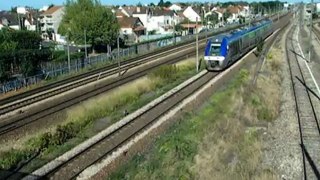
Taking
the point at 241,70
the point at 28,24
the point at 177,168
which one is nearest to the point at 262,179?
the point at 177,168

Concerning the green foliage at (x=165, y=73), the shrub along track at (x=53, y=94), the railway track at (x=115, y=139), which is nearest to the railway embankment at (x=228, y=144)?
the railway track at (x=115, y=139)

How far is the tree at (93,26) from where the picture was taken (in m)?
62.2

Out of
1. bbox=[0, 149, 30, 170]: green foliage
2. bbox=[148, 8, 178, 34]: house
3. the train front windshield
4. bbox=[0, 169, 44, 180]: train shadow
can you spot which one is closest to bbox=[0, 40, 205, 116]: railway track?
bbox=[0, 149, 30, 170]: green foliage

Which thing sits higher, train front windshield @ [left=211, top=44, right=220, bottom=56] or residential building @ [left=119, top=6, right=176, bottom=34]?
residential building @ [left=119, top=6, right=176, bottom=34]

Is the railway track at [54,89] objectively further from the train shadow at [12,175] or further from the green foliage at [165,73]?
the train shadow at [12,175]

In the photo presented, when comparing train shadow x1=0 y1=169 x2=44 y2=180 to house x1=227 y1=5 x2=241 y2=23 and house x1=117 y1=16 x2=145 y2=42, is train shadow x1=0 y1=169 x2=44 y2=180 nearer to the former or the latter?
house x1=117 y1=16 x2=145 y2=42

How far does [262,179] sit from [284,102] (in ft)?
43.3

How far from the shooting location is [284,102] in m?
27.0

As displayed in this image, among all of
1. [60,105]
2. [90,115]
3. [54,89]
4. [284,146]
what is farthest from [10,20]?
[284,146]

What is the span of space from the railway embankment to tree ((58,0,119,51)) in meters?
37.2

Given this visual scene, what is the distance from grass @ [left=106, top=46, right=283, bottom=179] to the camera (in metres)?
15.2

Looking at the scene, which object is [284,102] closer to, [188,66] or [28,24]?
[188,66]

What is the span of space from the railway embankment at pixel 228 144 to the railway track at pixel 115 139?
109cm

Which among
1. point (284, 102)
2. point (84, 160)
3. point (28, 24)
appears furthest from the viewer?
point (28, 24)
